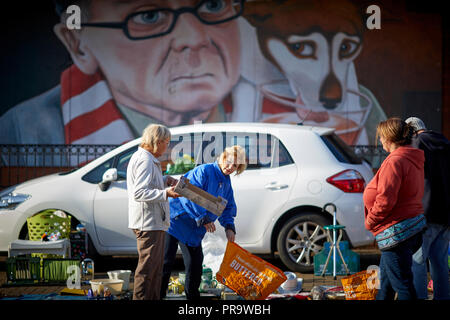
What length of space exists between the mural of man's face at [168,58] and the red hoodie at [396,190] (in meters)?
9.70

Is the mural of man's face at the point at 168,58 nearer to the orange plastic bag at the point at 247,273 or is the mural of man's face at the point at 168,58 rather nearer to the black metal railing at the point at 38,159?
the black metal railing at the point at 38,159

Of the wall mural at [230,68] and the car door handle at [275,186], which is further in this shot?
the wall mural at [230,68]

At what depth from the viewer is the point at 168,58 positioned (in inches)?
576

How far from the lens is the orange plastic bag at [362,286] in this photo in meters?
6.12

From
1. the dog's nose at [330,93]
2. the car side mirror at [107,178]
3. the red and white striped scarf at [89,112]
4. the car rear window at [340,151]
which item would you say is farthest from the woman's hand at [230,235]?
the dog's nose at [330,93]

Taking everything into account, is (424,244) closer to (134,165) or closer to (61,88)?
(134,165)

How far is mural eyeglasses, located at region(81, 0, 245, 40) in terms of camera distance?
48.2 ft

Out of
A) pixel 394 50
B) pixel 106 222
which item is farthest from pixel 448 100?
pixel 106 222

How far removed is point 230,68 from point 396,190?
32.8 feet

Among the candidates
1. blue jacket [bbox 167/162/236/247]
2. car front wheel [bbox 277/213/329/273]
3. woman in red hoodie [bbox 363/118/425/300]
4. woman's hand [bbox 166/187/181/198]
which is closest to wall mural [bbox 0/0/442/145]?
car front wheel [bbox 277/213/329/273]

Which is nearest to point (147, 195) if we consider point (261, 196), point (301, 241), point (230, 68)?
point (261, 196)

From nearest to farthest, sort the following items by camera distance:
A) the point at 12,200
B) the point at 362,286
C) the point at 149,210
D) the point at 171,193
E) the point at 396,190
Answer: the point at 396,190 → the point at 171,193 → the point at 149,210 → the point at 362,286 → the point at 12,200

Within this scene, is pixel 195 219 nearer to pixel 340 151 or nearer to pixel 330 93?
pixel 340 151

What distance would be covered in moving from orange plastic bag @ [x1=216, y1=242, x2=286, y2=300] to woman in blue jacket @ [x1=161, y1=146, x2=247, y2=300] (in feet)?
0.60
